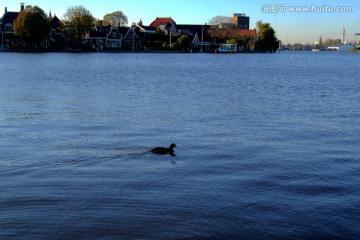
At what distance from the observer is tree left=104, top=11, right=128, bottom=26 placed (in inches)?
6767

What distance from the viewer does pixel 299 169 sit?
48.4ft

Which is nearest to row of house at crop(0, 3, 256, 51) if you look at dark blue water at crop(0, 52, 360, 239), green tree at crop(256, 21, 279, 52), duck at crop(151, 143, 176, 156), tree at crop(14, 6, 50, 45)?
tree at crop(14, 6, 50, 45)

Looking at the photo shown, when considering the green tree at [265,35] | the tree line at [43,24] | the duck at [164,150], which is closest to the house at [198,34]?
the green tree at [265,35]

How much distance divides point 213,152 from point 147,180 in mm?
4156

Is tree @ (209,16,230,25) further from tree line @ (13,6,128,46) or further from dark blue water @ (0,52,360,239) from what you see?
dark blue water @ (0,52,360,239)

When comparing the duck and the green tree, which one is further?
the green tree

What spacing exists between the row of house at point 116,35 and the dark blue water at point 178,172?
100m

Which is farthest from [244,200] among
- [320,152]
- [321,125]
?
[321,125]

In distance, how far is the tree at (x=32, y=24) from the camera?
105 meters

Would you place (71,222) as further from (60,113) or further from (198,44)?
(198,44)

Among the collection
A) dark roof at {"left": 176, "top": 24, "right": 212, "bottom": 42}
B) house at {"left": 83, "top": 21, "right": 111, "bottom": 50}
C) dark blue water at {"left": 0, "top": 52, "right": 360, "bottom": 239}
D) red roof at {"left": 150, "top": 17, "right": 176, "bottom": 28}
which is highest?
red roof at {"left": 150, "top": 17, "right": 176, "bottom": 28}

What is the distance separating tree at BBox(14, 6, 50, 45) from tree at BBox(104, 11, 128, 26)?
64608 millimetres

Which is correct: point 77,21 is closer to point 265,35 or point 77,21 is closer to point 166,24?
point 166,24

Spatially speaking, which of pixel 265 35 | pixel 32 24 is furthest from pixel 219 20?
pixel 32 24
